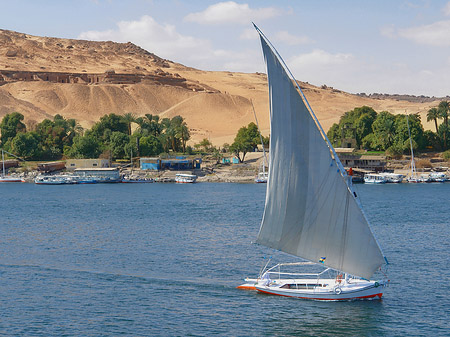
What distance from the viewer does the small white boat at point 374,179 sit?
101 m

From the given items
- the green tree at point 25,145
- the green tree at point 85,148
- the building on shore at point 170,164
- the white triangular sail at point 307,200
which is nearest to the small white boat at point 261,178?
the building on shore at point 170,164

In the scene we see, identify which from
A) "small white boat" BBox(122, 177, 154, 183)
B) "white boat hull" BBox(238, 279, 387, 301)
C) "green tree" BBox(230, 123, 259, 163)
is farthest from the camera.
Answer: "green tree" BBox(230, 123, 259, 163)

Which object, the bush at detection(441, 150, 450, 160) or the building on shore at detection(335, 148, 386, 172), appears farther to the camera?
the bush at detection(441, 150, 450, 160)

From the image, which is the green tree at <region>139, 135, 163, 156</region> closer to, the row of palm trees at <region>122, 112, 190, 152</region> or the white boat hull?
the row of palm trees at <region>122, 112, 190, 152</region>

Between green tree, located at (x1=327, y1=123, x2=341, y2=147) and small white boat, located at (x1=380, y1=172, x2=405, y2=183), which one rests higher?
green tree, located at (x1=327, y1=123, x2=341, y2=147)

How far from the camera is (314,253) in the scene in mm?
29281

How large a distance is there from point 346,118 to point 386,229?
263 ft

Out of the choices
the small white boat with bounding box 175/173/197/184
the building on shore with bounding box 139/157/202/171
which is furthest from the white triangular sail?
the building on shore with bounding box 139/157/202/171

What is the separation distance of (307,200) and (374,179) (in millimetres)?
74813

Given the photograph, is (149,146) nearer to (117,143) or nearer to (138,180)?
(117,143)

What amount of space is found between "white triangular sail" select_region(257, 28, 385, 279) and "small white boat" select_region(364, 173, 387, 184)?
7363 centimetres

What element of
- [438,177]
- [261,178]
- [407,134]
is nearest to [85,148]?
[261,178]

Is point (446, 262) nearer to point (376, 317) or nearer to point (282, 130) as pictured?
point (376, 317)

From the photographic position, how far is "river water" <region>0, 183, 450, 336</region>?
1085 inches
